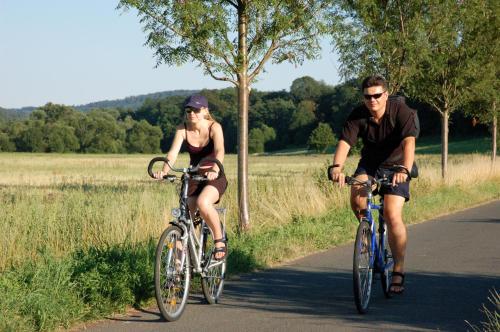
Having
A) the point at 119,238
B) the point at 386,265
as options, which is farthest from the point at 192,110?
the point at 119,238

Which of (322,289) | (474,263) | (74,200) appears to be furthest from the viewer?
(74,200)

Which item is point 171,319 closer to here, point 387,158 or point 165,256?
point 165,256

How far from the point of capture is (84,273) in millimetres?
7125

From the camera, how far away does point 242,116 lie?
12.1 metres

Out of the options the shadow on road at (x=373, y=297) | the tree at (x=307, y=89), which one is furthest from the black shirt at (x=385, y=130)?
the tree at (x=307, y=89)

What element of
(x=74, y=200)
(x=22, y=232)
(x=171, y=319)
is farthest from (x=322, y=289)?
(x=74, y=200)

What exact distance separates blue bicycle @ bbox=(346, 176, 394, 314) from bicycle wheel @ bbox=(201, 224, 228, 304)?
1299mm

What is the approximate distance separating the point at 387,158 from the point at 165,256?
7.48 ft

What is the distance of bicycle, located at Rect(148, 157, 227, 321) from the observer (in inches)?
259

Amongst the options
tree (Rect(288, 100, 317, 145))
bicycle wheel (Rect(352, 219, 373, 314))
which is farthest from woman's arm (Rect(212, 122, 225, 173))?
tree (Rect(288, 100, 317, 145))

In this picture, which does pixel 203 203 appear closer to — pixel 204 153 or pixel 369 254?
pixel 204 153

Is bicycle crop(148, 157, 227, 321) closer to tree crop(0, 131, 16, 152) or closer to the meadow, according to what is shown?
the meadow

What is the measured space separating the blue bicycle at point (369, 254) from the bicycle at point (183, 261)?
4.25ft

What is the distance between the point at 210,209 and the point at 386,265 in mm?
1744
